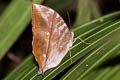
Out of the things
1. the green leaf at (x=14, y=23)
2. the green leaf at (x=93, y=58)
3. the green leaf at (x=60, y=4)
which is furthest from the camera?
the green leaf at (x=60, y=4)

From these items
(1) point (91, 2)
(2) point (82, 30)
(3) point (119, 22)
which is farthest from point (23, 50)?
(3) point (119, 22)

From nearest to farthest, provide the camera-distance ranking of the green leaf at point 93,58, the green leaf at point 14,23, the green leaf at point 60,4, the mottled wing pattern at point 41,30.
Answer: the green leaf at point 93,58 < the mottled wing pattern at point 41,30 < the green leaf at point 14,23 < the green leaf at point 60,4

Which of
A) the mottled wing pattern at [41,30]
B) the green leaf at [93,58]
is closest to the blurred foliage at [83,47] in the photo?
the green leaf at [93,58]

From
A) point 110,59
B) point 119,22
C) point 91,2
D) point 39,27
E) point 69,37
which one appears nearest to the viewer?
point 110,59

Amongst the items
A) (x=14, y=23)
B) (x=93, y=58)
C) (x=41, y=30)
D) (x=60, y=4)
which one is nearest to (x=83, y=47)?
(x=93, y=58)

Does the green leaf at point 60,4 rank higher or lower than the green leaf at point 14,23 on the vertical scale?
lower

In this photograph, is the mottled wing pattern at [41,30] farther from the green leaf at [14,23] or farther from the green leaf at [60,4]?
the green leaf at [60,4]

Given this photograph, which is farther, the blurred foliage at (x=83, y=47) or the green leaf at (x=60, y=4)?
the green leaf at (x=60, y=4)

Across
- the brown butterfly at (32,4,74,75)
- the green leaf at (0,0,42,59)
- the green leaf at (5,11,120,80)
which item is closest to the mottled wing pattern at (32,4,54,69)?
the brown butterfly at (32,4,74,75)

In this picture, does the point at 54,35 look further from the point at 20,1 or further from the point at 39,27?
the point at 20,1
